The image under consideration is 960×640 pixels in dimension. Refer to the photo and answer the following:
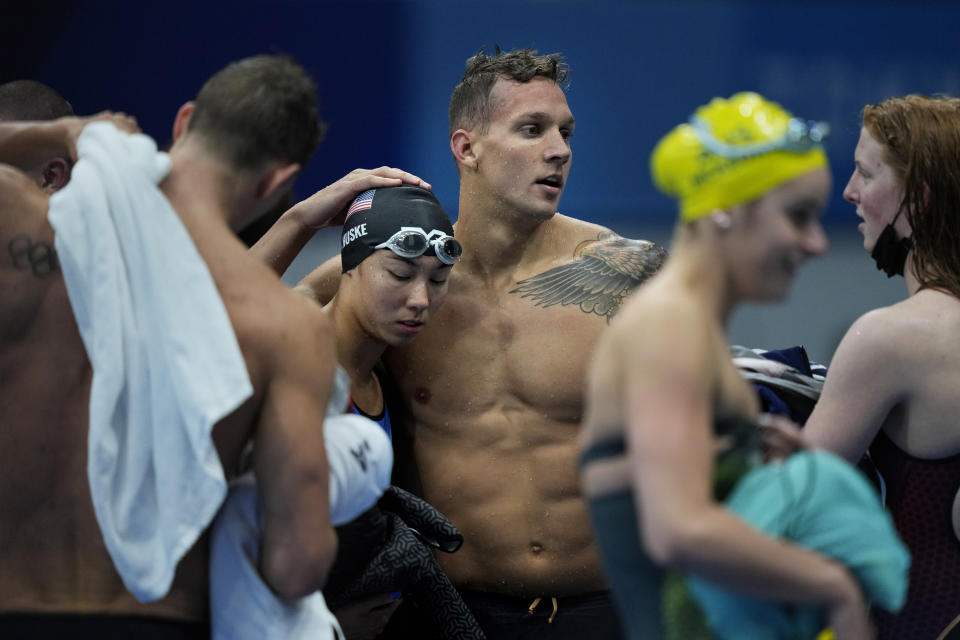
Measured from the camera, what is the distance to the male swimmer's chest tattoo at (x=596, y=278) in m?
3.51

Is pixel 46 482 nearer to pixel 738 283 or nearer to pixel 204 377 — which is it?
pixel 204 377

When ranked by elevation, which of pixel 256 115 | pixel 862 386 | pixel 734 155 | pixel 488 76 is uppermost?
pixel 734 155

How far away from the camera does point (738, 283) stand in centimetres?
190

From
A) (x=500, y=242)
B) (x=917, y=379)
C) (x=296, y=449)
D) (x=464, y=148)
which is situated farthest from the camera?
(x=464, y=148)

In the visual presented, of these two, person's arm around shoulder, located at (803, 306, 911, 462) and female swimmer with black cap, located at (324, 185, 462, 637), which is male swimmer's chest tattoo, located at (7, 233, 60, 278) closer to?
female swimmer with black cap, located at (324, 185, 462, 637)

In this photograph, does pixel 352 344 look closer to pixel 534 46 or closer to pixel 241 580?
pixel 241 580

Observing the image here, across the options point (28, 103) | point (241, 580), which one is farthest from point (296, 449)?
point (28, 103)

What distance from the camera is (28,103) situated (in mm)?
3537

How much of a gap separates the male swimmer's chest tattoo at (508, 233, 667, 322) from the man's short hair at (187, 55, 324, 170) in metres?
1.38

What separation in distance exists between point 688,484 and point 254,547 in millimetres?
975

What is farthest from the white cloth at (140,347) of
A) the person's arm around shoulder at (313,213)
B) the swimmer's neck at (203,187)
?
the person's arm around shoulder at (313,213)

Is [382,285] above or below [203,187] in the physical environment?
below

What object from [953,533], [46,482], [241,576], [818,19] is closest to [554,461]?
[953,533]

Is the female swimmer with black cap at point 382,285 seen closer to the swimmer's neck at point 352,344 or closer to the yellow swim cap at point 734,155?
the swimmer's neck at point 352,344
